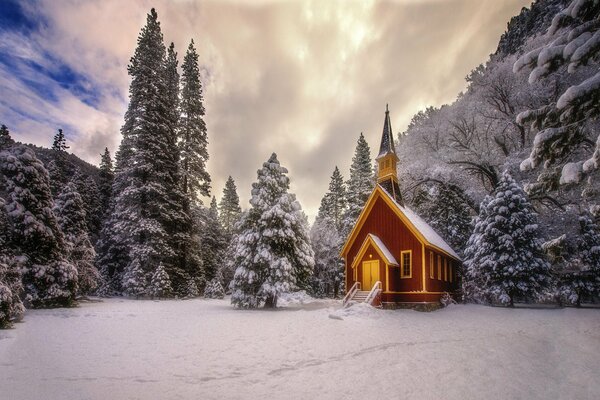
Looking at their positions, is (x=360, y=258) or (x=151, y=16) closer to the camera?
(x=360, y=258)

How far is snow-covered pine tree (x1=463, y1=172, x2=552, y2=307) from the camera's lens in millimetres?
18094

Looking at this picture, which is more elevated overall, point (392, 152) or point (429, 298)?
point (392, 152)

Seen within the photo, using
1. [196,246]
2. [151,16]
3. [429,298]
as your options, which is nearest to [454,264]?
[429,298]

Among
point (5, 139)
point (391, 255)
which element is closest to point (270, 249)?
point (391, 255)

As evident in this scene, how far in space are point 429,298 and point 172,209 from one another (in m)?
20.4

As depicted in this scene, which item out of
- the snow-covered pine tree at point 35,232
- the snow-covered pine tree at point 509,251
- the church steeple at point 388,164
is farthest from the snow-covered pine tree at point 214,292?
the snow-covered pine tree at point 509,251

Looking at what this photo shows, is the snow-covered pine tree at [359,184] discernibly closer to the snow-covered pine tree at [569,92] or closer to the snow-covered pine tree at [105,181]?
the snow-covered pine tree at [569,92]

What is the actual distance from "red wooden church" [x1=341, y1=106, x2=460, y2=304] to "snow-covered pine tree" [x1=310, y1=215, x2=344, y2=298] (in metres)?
12.7

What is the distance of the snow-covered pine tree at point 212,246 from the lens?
3818cm

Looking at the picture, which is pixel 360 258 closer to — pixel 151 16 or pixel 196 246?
pixel 196 246

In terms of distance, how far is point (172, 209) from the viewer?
24.9 metres

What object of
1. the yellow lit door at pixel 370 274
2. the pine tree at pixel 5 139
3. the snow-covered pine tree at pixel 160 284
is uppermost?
the pine tree at pixel 5 139

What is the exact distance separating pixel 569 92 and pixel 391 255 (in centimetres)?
1456

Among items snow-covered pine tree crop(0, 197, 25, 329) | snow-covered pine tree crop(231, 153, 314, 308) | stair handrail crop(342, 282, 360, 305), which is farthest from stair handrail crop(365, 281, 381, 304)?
snow-covered pine tree crop(0, 197, 25, 329)
